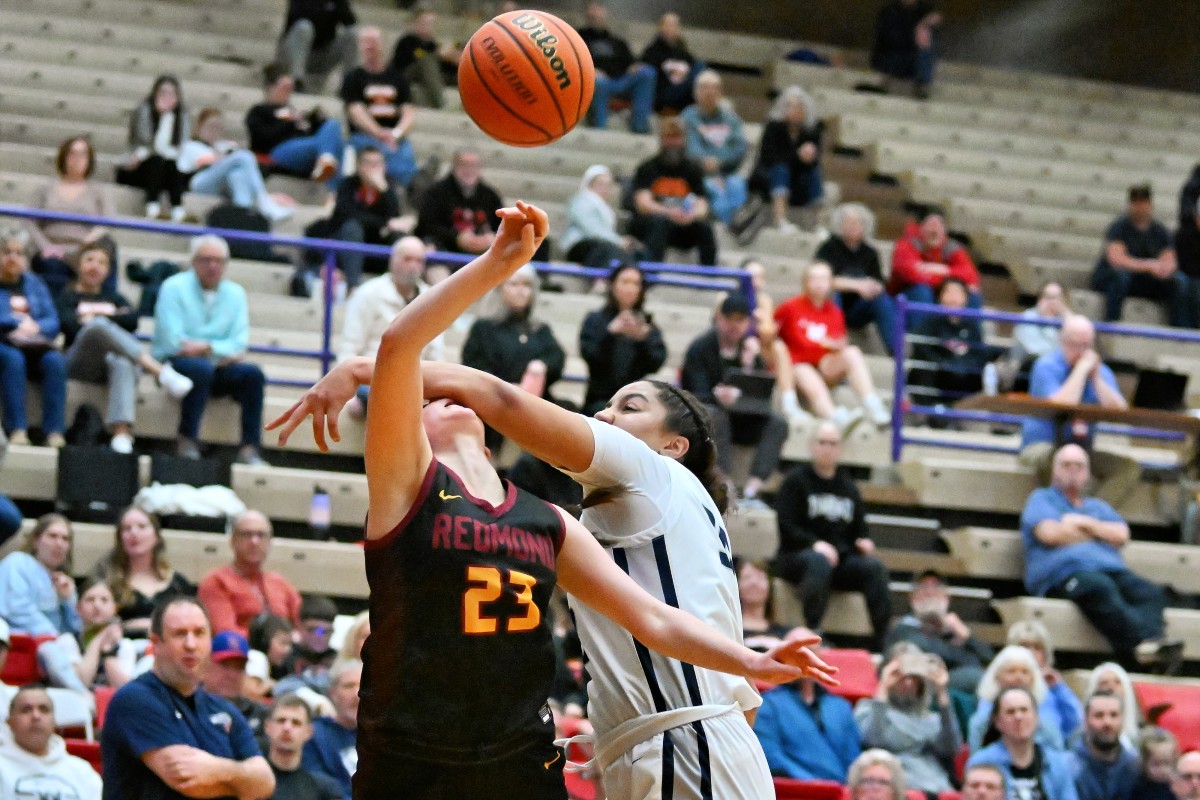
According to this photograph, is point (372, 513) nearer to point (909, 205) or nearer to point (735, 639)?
point (735, 639)

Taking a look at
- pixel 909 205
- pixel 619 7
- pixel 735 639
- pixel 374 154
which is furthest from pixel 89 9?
pixel 735 639

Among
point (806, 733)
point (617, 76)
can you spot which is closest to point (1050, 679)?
point (806, 733)

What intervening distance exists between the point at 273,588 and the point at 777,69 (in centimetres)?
998

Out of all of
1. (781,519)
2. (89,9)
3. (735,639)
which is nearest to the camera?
(735,639)

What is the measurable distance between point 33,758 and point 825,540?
5207mm

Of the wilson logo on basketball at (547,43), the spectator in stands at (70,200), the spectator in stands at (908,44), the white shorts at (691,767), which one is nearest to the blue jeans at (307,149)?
the spectator in stands at (70,200)

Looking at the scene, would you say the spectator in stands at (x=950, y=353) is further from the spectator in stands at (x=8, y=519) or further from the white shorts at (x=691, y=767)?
the white shorts at (x=691, y=767)

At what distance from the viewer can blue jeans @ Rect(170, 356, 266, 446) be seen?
10758mm

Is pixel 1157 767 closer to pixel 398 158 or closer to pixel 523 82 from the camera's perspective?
pixel 523 82

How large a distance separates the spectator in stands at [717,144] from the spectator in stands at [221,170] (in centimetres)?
368

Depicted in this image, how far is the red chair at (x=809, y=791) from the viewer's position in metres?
8.12

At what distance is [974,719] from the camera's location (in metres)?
9.42

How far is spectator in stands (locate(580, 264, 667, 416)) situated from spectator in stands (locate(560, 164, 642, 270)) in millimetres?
1846

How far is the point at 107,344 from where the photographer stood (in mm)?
10594
